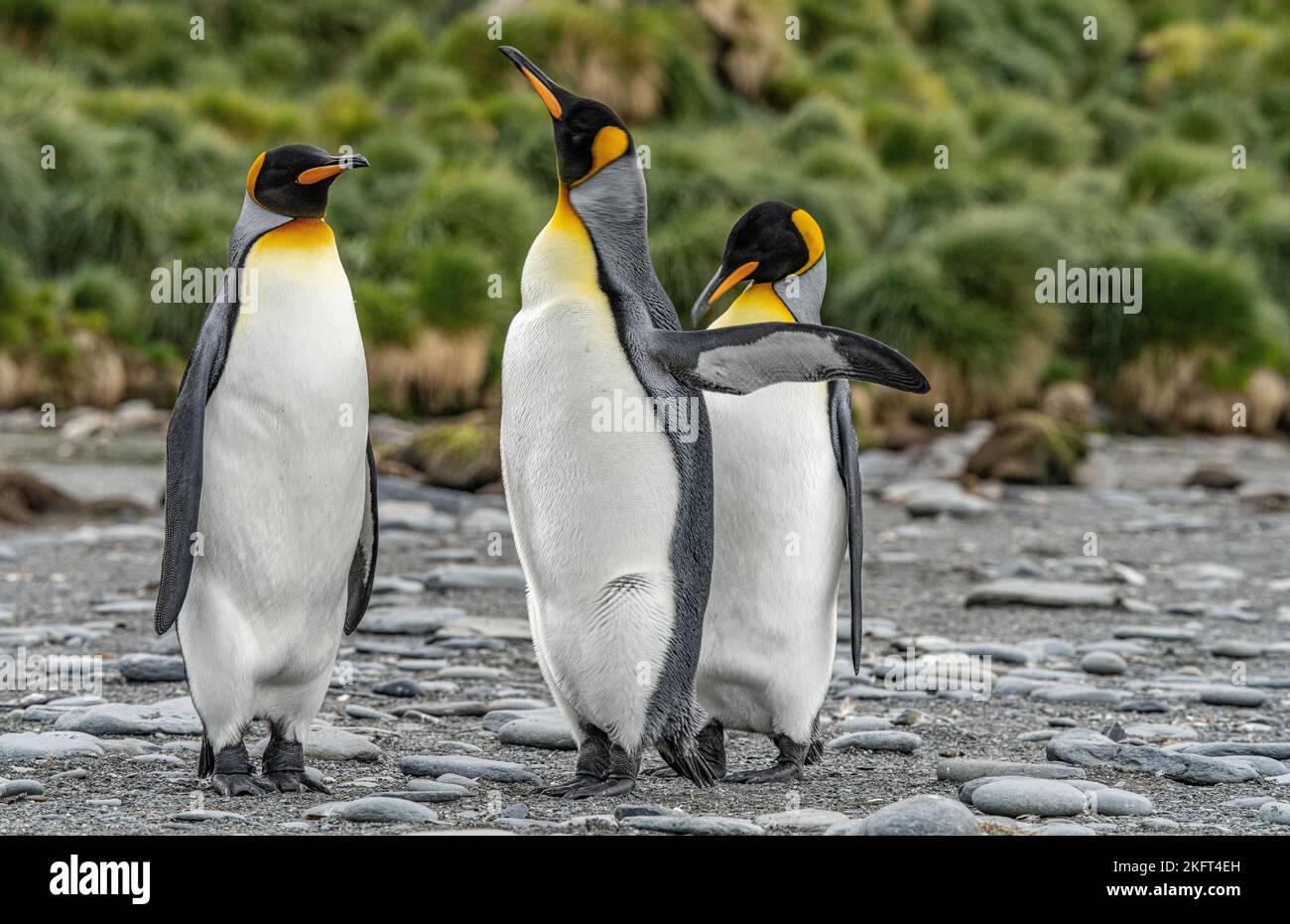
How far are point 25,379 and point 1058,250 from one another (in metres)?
7.34

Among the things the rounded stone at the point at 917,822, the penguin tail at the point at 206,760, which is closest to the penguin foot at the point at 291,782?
the penguin tail at the point at 206,760

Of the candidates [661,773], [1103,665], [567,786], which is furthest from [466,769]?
[1103,665]

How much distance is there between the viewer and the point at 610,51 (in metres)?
16.3

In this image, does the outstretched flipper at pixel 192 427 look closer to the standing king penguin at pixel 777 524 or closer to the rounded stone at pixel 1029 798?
the standing king penguin at pixel 777 524

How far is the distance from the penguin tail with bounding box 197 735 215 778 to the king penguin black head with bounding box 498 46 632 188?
1.32 metres

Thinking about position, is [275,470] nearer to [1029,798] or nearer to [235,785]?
[235,785]

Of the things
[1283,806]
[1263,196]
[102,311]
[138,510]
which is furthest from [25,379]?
[1263,196]

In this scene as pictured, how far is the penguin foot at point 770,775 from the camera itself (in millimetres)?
3193

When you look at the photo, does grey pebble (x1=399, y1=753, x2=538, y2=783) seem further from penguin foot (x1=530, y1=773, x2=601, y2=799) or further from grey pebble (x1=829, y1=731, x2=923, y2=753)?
grey pebble (x1=829, y1=731, x2=923, y2=753)

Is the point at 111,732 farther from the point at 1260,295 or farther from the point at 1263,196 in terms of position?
the point at 1263,196

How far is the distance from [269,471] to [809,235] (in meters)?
1.27

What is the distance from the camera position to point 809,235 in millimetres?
3457

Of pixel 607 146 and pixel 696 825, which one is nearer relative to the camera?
pixel 696 825

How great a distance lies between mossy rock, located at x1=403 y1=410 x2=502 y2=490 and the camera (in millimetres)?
8000
